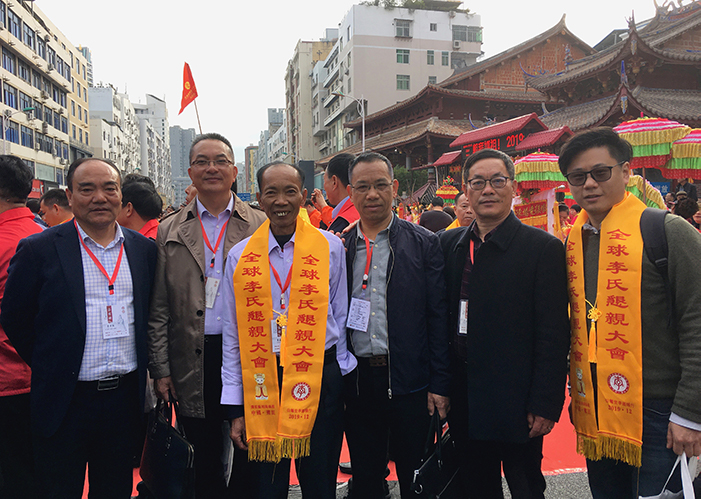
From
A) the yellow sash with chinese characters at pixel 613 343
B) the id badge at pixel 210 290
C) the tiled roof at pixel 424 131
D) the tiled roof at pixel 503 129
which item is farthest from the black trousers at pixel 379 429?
the tiled roof at pixel 424 131

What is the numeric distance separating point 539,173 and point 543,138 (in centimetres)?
659

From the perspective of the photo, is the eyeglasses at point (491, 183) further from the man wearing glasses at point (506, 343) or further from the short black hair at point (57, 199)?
the short black hair at point (57, 199)

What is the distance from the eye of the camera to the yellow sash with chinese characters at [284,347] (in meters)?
2.25

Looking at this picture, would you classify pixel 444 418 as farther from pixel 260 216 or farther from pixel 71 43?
pixel 71 43

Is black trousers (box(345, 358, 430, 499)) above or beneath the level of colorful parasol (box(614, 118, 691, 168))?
beneath

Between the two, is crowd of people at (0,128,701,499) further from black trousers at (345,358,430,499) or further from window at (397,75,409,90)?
window at (397,75,409,90)

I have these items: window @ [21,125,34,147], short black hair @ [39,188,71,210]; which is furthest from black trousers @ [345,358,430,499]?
window @ [21,125,34,147]

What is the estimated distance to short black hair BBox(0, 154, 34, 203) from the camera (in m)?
2.61

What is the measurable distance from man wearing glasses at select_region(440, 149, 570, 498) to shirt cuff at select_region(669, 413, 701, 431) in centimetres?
44

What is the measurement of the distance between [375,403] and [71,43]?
48412 millimetres

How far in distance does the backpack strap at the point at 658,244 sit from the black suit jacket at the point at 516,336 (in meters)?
0.37

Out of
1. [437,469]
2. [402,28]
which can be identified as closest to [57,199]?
[437,469]

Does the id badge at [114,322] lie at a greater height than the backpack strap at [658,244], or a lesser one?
lesser

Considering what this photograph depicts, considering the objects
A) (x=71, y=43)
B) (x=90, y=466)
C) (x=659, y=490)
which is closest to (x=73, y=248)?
(x=90, y=466)
